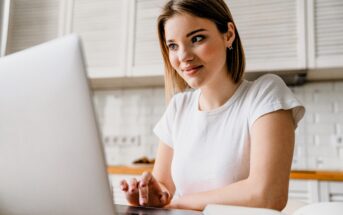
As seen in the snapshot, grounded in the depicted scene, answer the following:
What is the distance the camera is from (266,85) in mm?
1069

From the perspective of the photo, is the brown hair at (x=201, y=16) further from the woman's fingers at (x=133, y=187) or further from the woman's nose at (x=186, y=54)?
the woman's fingers at (x=133, y=187)

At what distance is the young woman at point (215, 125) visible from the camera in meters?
0.92

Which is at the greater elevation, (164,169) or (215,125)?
(215,125)

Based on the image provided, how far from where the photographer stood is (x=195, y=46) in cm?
108

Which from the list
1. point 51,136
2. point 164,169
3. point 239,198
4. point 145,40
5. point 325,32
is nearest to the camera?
point 51,136

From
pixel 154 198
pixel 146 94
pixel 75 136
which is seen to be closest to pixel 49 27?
pixel 146 94

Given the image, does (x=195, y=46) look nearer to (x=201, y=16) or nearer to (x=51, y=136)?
(x=201, y=16)

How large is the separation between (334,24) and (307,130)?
79 cm

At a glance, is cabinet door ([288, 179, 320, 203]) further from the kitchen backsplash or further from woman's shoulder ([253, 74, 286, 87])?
woman's shoulder ([253, 74, 286, 87])

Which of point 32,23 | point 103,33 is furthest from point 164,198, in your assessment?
point 32,23

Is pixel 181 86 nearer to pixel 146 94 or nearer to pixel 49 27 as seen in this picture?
pixel 146 94

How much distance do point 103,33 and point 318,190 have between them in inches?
78.1

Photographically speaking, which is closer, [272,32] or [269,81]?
[269,81]

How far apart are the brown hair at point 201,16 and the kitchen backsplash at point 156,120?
152cm
